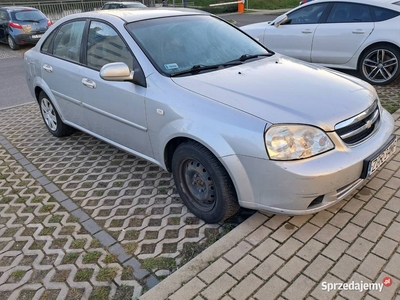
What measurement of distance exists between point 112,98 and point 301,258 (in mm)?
2263

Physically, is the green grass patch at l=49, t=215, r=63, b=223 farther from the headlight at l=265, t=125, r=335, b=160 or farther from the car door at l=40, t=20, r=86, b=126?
the headlight at l=265, t=125, r=335, b=160

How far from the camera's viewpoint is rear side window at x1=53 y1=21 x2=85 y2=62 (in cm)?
397

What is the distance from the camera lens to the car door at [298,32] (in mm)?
6773

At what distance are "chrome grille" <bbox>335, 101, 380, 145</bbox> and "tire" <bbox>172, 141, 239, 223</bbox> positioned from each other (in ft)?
3.00

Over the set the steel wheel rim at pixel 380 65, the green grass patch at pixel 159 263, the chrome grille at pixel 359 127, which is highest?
the chrome grille at pixel 359 127

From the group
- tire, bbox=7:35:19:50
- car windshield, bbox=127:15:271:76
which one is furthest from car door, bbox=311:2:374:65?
tire, bbox=7:35:19:50

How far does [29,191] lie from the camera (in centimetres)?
370

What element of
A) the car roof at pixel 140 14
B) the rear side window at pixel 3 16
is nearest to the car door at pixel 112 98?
the car roof at pixel 140 14

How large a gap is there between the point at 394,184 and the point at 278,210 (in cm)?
145

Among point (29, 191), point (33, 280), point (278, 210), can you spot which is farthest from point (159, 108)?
point (29, 191)

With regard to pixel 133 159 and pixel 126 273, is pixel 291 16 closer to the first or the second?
pixel 133 159

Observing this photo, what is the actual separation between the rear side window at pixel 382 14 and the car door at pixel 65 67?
5068 millimetres

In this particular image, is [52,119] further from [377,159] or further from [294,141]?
[377,159]

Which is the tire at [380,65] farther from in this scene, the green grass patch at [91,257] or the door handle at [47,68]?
the green grass patch at [91,257]
